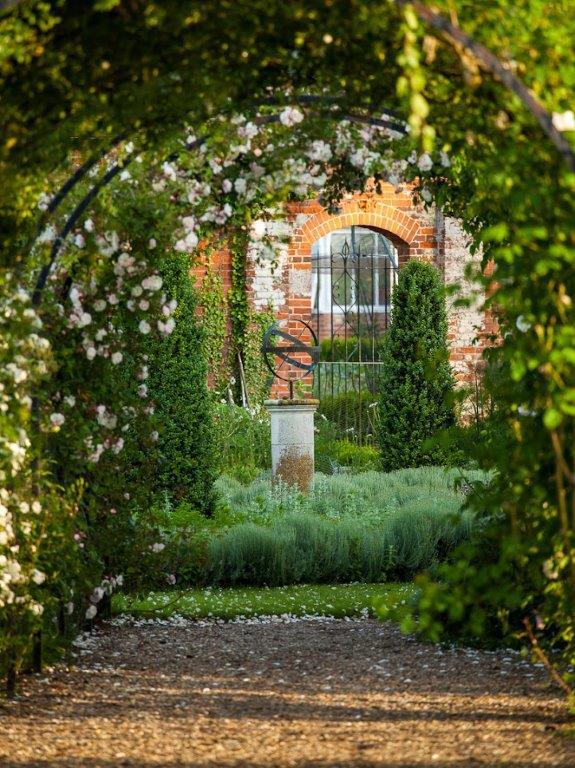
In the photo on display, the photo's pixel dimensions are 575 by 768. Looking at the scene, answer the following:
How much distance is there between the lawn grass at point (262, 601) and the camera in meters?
7.40

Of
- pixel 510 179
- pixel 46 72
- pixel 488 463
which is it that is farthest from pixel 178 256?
pixel 510 179

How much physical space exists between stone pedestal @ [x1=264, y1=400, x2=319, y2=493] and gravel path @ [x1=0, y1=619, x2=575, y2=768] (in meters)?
3.50

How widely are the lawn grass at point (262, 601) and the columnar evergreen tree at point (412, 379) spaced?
3694mm

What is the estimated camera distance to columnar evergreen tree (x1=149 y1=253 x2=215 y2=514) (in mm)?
9844

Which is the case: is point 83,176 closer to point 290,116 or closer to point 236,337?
point 290,116

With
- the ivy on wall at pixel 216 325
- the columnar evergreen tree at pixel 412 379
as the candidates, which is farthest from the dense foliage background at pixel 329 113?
the ivy on wall at pixel 216 325

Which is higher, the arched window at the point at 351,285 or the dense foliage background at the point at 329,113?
the arched window at the point at 351,285

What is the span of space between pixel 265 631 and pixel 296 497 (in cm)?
300

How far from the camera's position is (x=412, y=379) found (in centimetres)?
1204

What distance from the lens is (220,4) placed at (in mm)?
3699

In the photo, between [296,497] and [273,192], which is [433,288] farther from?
[273,192]

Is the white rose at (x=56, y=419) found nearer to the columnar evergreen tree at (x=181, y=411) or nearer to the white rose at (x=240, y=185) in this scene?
the white rose at (x=240, y=185)

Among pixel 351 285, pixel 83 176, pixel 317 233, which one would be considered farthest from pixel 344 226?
pixel 83 176

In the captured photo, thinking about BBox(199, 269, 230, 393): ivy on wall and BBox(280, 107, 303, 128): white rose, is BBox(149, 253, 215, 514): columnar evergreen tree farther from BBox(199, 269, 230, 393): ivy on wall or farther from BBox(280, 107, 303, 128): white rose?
BBox(280, 107, 303, 128): white rose
